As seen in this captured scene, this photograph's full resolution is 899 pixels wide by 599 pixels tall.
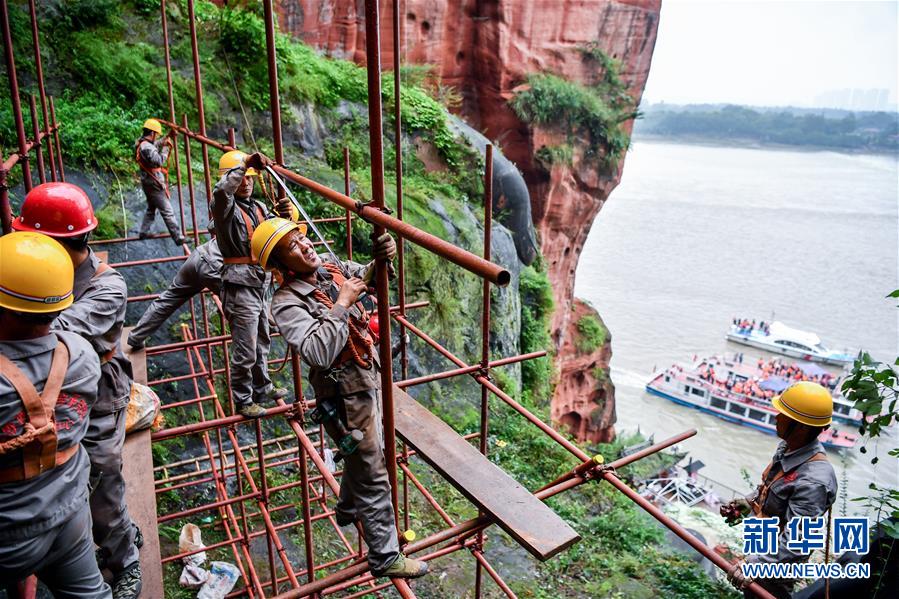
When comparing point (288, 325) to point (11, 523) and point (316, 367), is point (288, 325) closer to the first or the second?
point (316, 367)

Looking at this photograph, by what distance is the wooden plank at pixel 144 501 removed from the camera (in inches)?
112

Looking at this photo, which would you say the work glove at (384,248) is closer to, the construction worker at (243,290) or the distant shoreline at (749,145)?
the construction worker at (243,290)

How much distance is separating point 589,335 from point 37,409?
19113 millimetres

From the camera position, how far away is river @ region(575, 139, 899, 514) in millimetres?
26531

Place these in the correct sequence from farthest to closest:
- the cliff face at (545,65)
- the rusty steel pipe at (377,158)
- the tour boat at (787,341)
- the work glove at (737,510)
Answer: the tour boat at (787,341), the cliff face at (545,65), the work glove at (737,510), the rusty steel pipe at (377,158)

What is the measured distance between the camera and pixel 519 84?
17.8 meters

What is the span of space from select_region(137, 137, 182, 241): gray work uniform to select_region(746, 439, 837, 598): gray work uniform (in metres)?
6.40

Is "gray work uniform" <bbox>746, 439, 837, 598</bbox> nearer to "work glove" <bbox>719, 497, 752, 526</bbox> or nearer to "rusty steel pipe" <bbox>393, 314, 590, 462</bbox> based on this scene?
"work glove" <bbox>719, 497, 752, 526</bbox>

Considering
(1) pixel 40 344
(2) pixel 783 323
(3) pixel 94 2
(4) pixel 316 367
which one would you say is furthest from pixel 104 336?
(2) pixel 783 323

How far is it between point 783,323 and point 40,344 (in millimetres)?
39300

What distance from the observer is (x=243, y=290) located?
13.9ft

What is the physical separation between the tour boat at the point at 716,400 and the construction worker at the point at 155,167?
24430 millimetres

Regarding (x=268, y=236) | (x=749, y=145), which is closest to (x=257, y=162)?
(x=268, y=236)

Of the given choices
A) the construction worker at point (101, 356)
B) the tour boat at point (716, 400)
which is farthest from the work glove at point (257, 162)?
the tour boat at point (716, 400)
